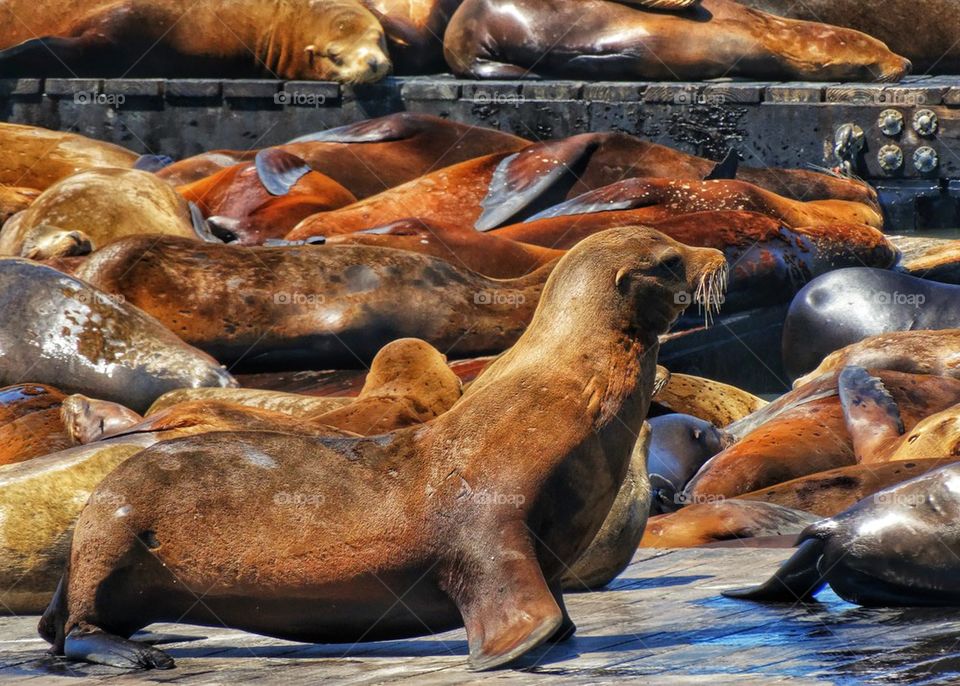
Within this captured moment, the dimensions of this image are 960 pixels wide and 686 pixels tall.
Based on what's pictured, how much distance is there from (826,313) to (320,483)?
689cm

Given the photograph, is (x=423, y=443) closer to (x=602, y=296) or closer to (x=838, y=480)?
(x=602, y=296)

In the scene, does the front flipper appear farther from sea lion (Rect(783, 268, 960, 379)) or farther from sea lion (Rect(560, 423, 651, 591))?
sea lion (Rect(783, 268, 960, 379))

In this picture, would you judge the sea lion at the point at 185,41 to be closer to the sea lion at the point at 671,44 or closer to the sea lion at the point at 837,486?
the sea lion at the point at 671,44

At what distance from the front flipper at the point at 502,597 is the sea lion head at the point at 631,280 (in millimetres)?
690

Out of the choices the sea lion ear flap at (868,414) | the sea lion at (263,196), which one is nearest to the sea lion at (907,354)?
the sea lion ear flap at (868,414)

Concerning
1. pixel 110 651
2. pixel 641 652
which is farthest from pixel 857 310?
pixel 110 651

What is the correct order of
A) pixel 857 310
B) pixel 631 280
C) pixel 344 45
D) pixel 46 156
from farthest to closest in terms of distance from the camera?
pixel 344 45 < pixel 46 156 < pixel 857 310 < pixel 631 280

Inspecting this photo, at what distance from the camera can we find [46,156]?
1423 cm

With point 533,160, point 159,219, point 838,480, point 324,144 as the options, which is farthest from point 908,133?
point 838,480

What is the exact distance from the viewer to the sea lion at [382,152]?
13.7 metres

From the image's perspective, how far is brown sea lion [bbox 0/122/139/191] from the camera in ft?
45.7

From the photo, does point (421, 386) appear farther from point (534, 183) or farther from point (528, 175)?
point (528, 175)

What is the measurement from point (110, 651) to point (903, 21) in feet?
43.8

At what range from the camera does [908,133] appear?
14016 millimetres
